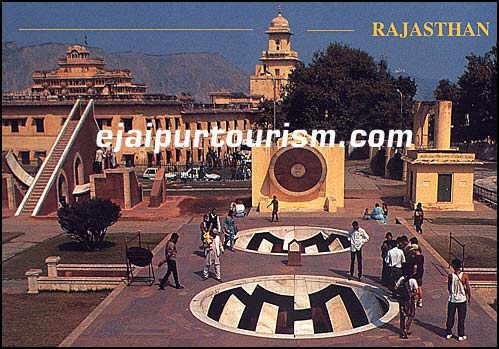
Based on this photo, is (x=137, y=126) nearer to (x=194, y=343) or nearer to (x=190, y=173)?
(x=190, y=173)

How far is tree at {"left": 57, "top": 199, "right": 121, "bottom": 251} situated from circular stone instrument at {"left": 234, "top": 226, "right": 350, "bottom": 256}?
5407mm

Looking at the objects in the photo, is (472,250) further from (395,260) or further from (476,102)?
(476,102)

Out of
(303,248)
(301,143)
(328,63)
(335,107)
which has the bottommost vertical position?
(303,248)

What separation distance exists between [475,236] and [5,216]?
77.9 feet

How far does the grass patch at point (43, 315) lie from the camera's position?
37.7ft

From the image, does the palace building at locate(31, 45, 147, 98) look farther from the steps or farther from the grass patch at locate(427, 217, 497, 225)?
the grass patch at locate(427, 217, 497, 225)

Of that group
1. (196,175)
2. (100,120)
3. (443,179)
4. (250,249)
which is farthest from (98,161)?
(100,120)

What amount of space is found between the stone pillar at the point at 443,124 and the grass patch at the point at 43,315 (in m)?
21.2

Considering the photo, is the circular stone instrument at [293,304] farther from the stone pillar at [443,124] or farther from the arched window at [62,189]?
the arched window at [62,189]

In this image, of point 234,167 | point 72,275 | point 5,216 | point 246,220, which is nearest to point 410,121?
point 234,167

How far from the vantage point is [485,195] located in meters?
31.3

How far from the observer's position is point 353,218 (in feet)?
78.3

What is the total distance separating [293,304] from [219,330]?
12.6ft

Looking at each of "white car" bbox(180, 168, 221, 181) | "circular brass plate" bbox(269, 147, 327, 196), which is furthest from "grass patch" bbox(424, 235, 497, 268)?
"white car" bbox(180, 168, 221, 181)
